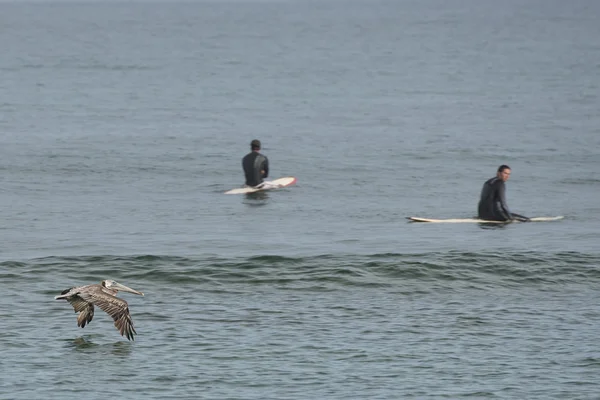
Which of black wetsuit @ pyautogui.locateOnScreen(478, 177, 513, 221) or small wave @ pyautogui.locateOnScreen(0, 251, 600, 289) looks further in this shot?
black wetsuit @ pyautogui.locateOnScreen(478, 177, 513, 221)

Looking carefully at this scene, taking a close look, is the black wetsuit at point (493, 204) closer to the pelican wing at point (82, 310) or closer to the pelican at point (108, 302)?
the pelican wing at point (82, 310)

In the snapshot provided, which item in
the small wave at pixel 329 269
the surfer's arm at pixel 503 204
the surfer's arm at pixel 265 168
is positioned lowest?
the small wave at pixel 329 269

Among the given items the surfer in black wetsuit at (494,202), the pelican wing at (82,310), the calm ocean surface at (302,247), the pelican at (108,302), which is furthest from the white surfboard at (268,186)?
the pelican at (108,302)

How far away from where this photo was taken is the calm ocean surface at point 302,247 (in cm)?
2009

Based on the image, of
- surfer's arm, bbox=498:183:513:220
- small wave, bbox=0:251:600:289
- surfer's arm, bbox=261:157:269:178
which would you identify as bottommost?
small wave, bbox=0:251:600:289

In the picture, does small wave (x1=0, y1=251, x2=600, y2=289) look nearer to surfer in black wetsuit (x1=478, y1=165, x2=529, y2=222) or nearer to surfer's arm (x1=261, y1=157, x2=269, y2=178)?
surfer in black wetsuit (x1=478, y1=165, x2=529, y2=222)

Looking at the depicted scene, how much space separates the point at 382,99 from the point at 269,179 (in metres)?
36.3

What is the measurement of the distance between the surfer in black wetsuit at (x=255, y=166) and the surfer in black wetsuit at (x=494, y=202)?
24.7 ft

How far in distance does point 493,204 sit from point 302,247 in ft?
18.7

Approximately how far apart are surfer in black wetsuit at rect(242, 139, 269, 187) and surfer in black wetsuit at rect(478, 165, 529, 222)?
296 inches

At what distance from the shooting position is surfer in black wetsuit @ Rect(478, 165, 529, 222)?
32.1 m

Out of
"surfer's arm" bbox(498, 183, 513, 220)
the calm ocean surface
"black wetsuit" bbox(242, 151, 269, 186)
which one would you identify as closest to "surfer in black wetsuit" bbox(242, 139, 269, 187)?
"black wetsuit" bbox(242, 151, 269, 186)

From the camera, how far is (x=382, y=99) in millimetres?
79125

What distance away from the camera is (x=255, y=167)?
126ft
